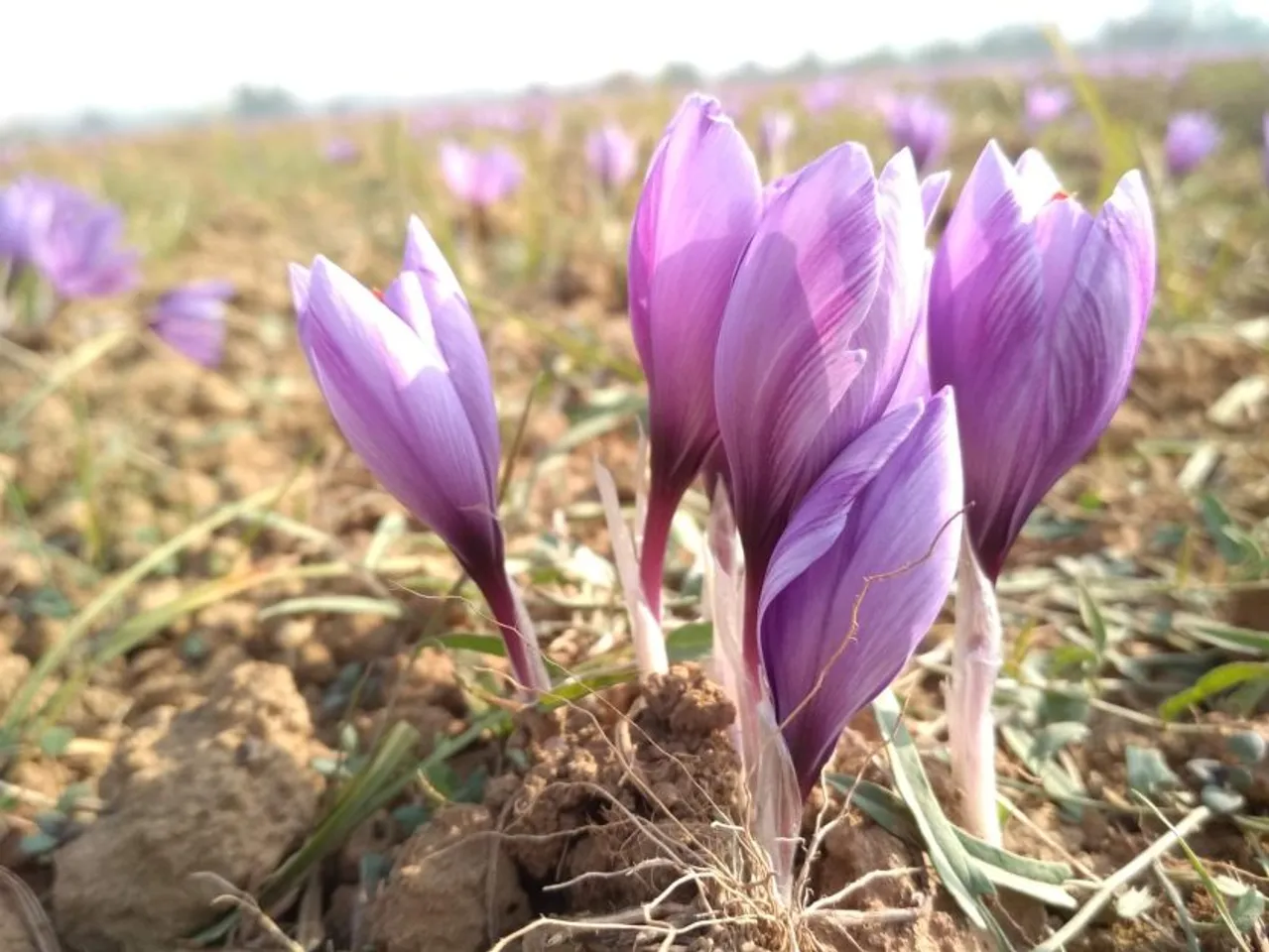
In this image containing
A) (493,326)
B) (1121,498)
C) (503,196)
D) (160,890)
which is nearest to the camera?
(160,890)

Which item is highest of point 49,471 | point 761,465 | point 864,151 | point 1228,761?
point 864,151

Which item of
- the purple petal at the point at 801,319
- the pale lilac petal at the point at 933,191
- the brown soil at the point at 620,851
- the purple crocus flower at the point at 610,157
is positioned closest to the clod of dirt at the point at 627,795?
the brown soil at the point at 620,851

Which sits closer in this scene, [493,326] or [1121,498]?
[1121,498]

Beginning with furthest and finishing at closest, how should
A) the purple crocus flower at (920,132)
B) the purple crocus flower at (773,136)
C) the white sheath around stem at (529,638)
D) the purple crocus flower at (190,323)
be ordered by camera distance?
the purple crocus flower at (773,136) → the purple crocus flower at (920,132) → the purple crocus flower at (190,323) → the white sheath around stem at (529,638)

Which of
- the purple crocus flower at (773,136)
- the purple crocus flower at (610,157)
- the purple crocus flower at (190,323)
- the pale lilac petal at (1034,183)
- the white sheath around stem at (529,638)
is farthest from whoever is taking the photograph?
the purple crocus flower at (610,157)

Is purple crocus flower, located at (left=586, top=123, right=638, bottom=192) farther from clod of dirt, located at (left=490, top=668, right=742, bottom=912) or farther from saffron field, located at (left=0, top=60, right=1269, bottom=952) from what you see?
clod of dirt, located at (left=490, top=668, right=742, bottom=912)

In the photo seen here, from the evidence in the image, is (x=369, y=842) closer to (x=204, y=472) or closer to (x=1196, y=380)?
(x=204, y=472)

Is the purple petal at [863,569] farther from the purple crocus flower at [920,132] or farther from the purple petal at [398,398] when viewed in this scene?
the purple crocus flower at [920,132]

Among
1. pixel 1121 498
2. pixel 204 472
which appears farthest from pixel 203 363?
pixel 1121 498
